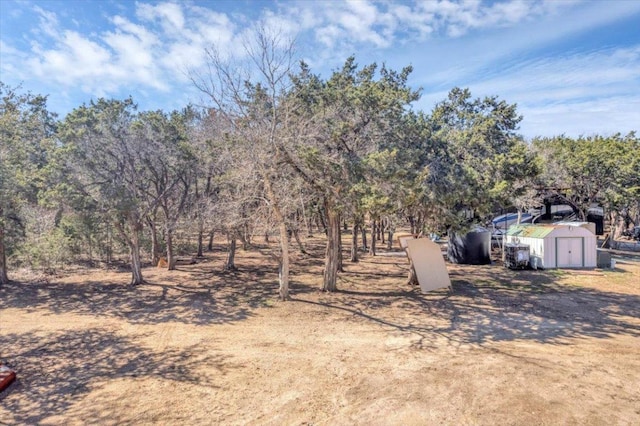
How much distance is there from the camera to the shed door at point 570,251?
1697 centimetres

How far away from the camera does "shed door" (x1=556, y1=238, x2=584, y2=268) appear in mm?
16969

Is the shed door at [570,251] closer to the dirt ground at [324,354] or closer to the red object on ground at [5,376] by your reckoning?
the dirt ground at [324,354]

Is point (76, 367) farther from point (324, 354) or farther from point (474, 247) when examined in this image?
point (474, 247)

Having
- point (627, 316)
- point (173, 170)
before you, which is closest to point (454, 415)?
point (627, 316)

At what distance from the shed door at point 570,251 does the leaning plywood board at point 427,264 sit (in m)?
7.70

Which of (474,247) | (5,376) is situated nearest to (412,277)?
(474,247)

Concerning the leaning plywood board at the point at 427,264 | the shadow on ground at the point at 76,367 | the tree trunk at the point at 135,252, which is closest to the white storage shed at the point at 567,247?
the leaning plywood board at the point at 427,264

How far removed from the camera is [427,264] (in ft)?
42.4

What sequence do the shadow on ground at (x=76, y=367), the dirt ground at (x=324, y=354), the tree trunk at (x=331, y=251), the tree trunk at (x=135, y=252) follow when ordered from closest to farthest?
the dirt ground at (x=324, y=354)
the shadow on ground at (x=76, y=367)
the tree trunk at (x=331, y=251)
the tree trunk at (x=135, y=252)

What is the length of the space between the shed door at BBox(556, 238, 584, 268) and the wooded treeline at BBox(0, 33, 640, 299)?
563cm

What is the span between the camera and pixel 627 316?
31.8 feet

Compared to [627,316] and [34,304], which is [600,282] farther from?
[34,304]

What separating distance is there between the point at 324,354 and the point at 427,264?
22.0 feet

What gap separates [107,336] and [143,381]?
317 cm
